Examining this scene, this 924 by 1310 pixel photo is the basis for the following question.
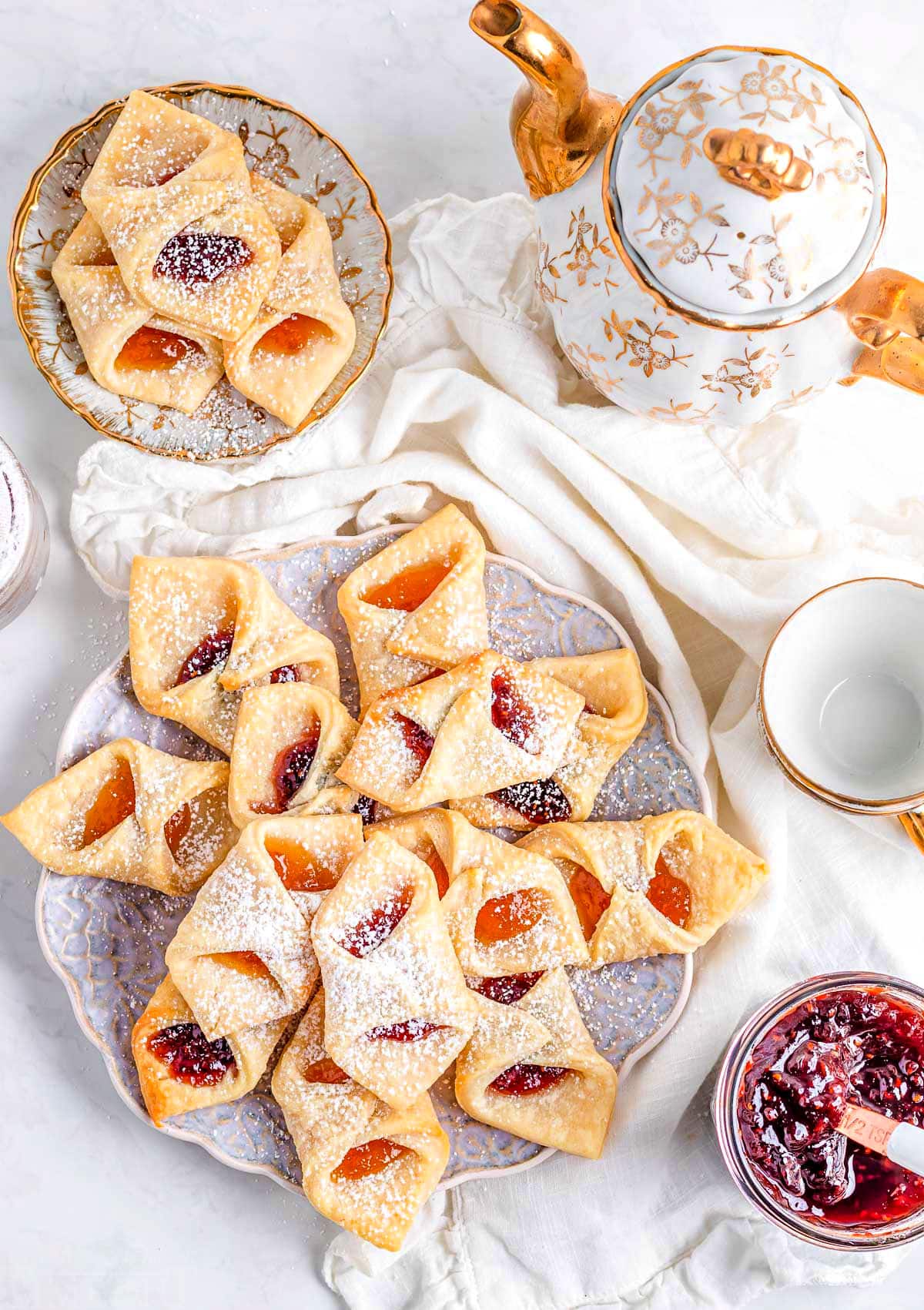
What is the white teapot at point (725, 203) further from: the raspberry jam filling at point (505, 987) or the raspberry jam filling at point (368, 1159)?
the raspberry jam filling at point (368, 1159)

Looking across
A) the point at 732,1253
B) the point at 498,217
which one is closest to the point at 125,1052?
the point at 732,1253

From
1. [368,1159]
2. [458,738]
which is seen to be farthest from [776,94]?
[368,1159]

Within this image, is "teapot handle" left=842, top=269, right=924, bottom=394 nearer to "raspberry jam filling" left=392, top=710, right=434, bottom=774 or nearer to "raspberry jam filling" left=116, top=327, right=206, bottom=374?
"raspberry jam filling" left=392, top=710, right=434, bottom=774

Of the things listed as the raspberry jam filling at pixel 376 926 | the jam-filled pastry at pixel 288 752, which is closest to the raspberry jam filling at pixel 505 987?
the raspberry jam filling at pixel 376 926

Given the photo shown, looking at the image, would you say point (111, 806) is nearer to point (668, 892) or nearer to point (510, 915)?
point (510, 915)

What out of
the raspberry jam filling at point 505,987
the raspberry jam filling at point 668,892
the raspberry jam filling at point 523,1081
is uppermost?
the raspberry jam filling at point 668,892

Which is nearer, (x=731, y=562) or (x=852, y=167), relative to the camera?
(x=852, y=167)

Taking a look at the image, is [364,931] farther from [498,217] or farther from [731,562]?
[498,217]
